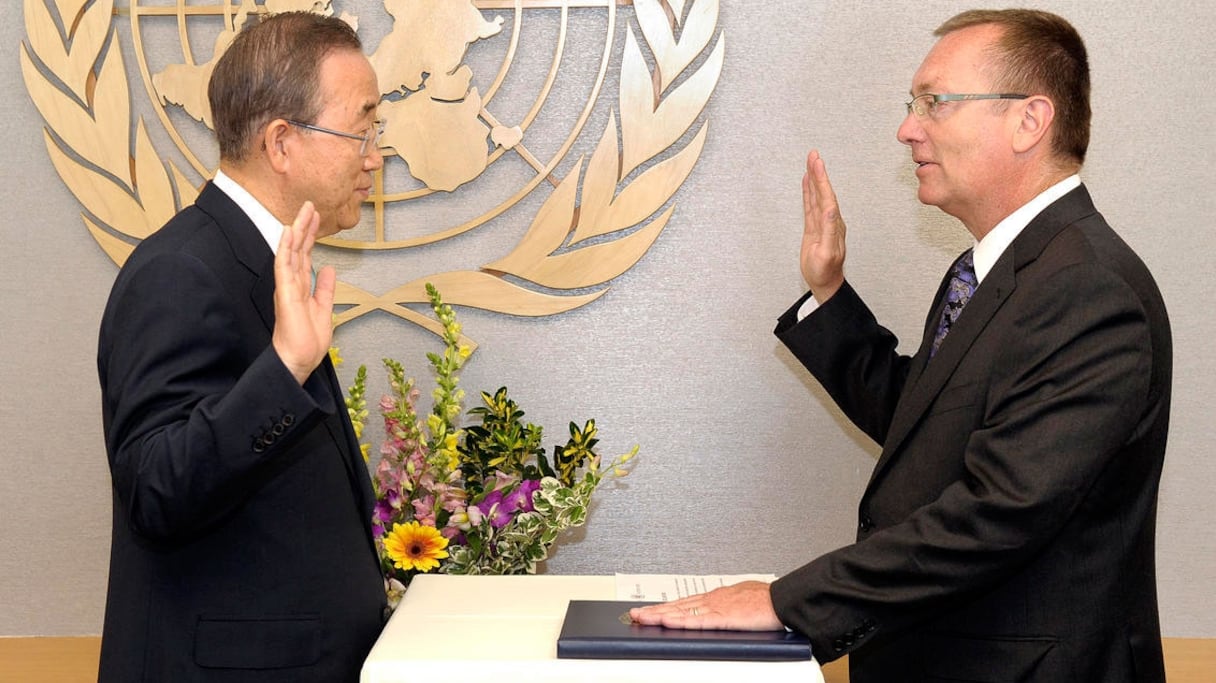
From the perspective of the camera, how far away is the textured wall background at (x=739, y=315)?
9.57ft

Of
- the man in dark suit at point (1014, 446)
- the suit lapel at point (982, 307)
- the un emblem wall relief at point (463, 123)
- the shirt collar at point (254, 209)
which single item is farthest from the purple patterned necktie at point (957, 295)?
the shirt collar at point (254, 209)

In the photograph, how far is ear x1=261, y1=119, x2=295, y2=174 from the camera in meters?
1.82

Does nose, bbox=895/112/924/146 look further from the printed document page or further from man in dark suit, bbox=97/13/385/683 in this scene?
man in dark suit, bbox=97/13/385/683

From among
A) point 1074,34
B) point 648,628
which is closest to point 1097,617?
point 648,628

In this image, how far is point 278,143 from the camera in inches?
72.3

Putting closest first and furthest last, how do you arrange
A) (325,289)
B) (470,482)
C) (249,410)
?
(249,410)
(325,289)
(470,482)

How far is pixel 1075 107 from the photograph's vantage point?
6.50 ft

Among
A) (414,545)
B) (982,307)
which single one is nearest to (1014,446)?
(982,307)

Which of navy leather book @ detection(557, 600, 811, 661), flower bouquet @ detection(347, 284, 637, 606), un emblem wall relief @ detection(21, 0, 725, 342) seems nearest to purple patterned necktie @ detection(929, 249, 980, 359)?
navy leather book @ detection(557, 600, 811, 661)

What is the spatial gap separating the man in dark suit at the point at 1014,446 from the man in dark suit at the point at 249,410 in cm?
49

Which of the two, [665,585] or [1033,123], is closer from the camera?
[665,585]

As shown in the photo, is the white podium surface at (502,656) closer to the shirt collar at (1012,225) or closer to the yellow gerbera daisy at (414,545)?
the yellow gerbera daisy at (414,545)

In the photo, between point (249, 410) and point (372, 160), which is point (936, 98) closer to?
point (372, 160)

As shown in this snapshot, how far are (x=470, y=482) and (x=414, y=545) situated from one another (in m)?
0.29
